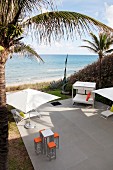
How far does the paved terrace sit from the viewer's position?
610cm

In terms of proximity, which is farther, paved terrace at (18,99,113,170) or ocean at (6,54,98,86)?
ocean at (6,54,98,86)

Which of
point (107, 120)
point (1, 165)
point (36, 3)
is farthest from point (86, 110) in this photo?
point (36, 3)

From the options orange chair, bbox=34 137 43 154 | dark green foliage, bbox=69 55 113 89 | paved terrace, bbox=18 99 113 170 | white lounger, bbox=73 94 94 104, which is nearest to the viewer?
paved terrace, bbox=18 99 113 170

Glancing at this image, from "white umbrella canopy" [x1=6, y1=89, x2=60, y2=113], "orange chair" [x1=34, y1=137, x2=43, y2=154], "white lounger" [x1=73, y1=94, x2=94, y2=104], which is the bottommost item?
"orange chair" [x1=34, y1=137, x2=43, y2=154]

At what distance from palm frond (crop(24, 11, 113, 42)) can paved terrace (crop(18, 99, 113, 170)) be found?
4.94 m

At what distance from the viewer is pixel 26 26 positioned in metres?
3.98

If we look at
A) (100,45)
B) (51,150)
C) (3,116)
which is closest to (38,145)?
(51,150)

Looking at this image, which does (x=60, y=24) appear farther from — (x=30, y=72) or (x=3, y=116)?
(x=30, y=72)

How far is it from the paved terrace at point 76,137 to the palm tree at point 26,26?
2855mm

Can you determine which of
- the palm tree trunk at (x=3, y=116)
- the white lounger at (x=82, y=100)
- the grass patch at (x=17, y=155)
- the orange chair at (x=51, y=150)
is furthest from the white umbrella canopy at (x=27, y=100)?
the white lounger at (x=82, y=100)

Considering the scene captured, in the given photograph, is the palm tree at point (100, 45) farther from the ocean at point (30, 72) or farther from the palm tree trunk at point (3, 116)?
the palm tree trunk at point (3, 116)

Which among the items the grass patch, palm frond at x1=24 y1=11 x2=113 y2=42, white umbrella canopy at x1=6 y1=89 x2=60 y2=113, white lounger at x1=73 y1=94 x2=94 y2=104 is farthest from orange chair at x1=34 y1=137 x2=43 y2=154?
white lounger at x1=73 y1=94 x2=94 y2=104

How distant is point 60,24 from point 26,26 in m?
0.91

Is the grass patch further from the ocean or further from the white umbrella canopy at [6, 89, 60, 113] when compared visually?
the ocean
